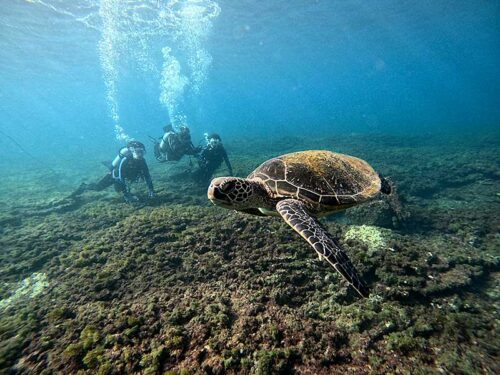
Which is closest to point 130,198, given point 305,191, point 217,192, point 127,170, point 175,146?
point 127,170

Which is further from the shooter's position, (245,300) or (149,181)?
(149,181)

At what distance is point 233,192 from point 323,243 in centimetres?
132

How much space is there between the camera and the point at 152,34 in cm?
2853

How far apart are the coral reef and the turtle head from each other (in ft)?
4.08

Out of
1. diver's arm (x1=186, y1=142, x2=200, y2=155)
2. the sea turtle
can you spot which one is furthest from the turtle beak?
diver's arm (x1=186, y1=142, x2=200, y2=155)

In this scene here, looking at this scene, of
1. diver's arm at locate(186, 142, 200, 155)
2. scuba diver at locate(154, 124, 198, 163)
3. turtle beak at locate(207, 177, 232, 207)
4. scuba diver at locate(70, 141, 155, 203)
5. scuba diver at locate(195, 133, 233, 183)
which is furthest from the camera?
scuba diver at locate(154, 124, 198, 163)

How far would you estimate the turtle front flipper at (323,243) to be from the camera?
255 centimetres

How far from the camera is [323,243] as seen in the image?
283 cm

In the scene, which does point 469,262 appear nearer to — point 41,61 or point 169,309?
point 169,309

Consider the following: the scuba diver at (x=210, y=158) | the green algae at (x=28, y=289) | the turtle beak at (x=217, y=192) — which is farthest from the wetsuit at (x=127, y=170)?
the turtle beak at (x=217, y=192)

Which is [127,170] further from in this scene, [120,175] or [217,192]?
[217,192]

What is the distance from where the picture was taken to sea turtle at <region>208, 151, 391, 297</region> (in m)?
3.13

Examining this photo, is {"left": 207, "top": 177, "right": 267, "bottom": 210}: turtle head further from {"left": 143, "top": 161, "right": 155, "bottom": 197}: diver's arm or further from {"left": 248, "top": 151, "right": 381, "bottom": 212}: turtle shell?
{"left": 143, "top": 161, "right": 155, "bottom": 197}: diver's arm

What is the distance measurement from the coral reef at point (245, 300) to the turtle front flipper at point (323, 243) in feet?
2.73
